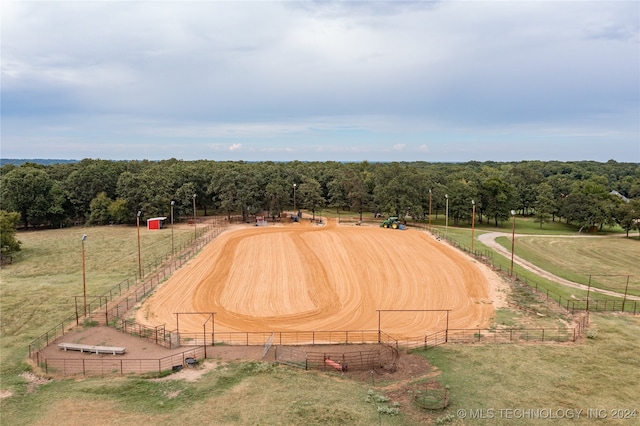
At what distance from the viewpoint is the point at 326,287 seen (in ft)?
115

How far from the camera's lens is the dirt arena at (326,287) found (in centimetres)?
2803

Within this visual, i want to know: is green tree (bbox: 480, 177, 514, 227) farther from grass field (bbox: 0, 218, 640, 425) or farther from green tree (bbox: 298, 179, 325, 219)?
grass field (bbox: 0, 218, 640, 425)

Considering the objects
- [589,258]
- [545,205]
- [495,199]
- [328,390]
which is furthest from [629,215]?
[328,390]

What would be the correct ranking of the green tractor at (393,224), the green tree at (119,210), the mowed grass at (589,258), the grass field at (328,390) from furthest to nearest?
the green tree at (119,210), the green tractor at (393,224), the mowed grass at (589,258), the grass field at (328,390)

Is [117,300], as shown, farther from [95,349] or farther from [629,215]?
[629,215]

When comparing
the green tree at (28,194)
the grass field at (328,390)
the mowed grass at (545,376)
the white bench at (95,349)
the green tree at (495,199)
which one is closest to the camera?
the grass field at (328,390)

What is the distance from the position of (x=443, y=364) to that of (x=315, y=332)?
803 cm

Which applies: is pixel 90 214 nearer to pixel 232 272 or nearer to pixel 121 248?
pixel 121 248

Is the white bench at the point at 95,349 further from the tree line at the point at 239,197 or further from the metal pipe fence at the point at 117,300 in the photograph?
the tree line at the point at 239,197

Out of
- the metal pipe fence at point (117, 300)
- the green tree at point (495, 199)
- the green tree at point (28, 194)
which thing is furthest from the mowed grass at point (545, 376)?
the green tree at point (28, 194)

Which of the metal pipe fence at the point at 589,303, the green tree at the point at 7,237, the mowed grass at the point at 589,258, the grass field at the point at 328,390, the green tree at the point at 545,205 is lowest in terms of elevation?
the grass field at the point at 328,390

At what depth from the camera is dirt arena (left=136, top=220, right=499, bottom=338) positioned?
92.0 ft

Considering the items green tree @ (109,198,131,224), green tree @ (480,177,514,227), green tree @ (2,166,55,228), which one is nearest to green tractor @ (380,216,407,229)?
green tree @ (480,177,514,227)

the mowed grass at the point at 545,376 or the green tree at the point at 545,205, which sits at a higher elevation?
the green tree at the point at 545,205
